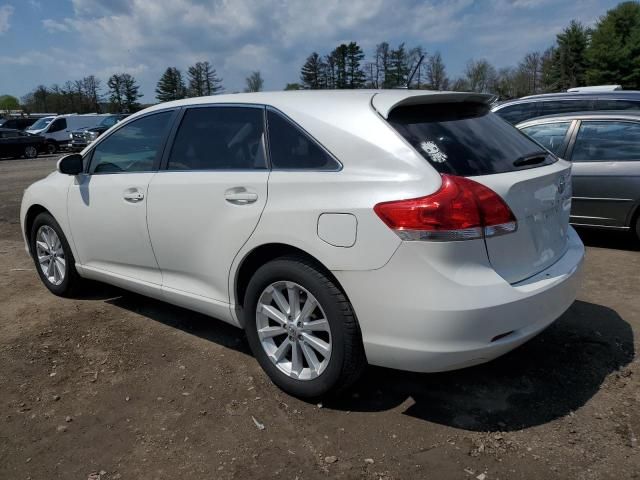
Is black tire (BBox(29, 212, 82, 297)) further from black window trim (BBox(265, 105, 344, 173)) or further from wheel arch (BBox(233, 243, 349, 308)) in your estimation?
black window trim (BBox(265, 105, 344, 173))

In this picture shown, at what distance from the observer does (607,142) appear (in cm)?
593

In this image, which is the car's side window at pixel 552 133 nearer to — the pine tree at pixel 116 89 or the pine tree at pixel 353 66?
the pine tree at pixel 353 66

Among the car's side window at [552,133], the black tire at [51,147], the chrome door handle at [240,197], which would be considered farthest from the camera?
the black tire at [51,147]

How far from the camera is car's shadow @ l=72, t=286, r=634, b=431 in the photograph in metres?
2.86

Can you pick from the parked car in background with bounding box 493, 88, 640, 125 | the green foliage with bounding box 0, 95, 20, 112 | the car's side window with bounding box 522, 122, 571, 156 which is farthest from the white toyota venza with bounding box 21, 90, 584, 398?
the green foliage with bounding box 0, 95, 20, 112

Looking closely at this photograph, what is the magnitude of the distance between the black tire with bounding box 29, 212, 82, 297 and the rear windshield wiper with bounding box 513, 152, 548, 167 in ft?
11.7

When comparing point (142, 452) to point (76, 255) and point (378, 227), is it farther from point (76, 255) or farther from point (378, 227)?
point (76, 255)

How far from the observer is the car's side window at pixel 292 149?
112 inches

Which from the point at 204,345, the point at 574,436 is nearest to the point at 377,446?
the point at 574,436

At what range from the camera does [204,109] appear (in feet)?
11.8

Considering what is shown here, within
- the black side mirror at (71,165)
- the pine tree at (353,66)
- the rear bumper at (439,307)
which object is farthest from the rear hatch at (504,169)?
the pine tree at (353,66)

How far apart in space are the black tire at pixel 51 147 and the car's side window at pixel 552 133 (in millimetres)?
25928

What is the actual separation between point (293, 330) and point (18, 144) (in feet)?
83.8

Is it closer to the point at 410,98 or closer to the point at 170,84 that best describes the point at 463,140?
the point at 410,98
